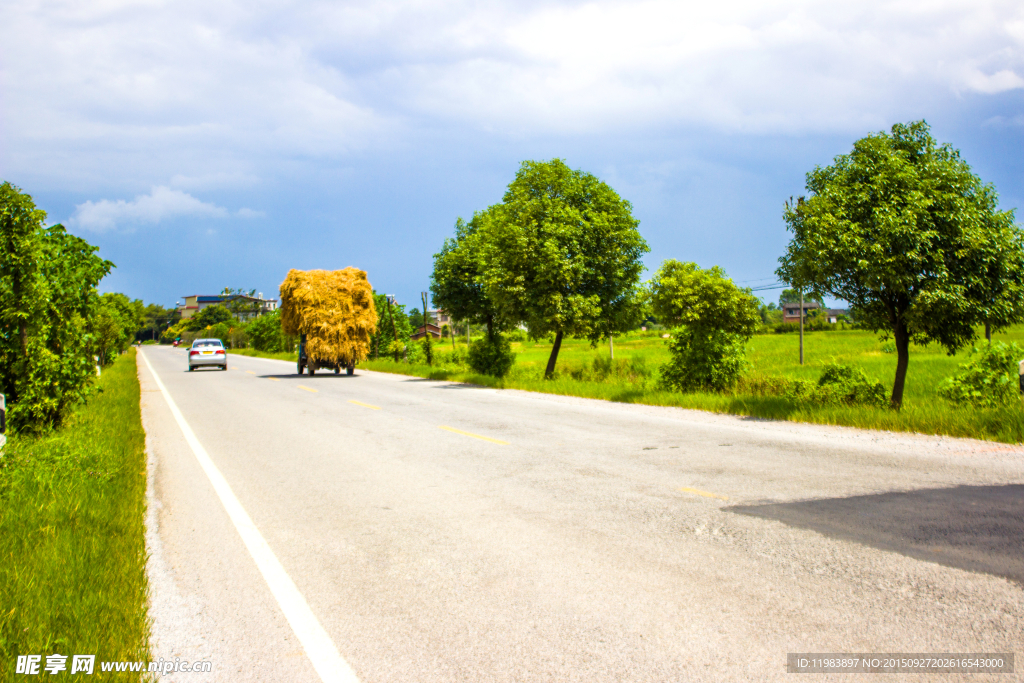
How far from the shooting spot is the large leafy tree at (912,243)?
10578 millimetres

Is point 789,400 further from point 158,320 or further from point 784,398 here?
point 158,320

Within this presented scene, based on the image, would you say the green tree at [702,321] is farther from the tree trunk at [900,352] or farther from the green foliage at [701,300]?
the tree trunk at [900,352]

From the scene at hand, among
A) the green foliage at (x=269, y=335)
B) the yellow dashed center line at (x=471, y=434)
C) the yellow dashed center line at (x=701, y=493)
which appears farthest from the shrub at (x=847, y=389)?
the green foliage at (x=269, y=335)

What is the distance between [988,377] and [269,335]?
2617 inches

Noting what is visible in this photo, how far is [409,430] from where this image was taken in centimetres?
1155

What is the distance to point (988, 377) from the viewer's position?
1211 centimetres

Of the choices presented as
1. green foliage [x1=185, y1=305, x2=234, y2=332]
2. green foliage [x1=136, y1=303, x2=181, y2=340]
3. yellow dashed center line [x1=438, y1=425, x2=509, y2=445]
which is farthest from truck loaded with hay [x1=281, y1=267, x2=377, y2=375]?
green foliage [x1=136, y1=303, x2=181, y2=340]

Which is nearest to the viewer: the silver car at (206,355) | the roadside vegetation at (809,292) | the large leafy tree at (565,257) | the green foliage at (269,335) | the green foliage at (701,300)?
the roadside vegetation at (809,292)

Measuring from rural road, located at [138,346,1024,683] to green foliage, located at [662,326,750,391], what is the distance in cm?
707

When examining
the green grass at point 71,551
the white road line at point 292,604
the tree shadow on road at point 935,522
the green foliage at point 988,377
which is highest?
the green foliage at point 988,377

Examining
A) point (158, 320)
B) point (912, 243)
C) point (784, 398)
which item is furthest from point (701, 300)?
point (158, 320)

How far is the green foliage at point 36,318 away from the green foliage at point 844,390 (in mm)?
12987

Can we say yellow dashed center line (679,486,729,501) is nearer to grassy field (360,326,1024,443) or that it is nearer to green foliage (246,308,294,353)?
grassy field (360,326,1024,443)

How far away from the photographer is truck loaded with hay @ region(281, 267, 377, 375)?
25844 millimetres
